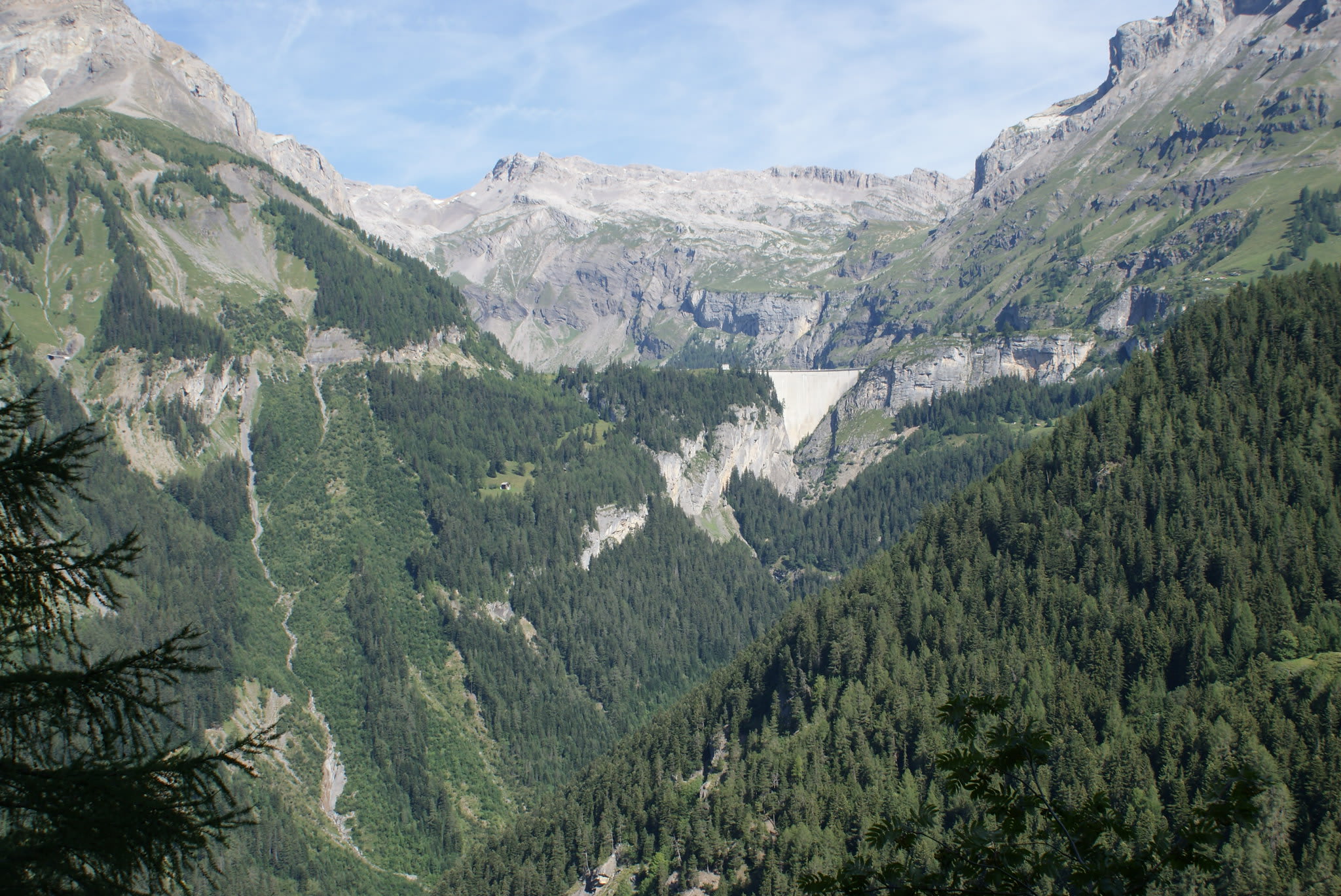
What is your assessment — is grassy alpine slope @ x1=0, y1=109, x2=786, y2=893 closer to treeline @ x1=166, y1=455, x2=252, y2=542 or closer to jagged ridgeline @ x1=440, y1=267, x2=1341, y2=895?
treeline @ x1=166, y1=455, x2=252, y2=542

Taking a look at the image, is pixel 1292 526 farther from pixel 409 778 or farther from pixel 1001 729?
pixel 409 778

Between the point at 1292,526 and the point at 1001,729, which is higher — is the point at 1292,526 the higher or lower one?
the lower one

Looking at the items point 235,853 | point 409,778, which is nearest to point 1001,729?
point 235,853

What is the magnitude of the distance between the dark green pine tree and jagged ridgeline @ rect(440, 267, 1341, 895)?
78.4 meters

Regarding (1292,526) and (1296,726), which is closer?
(1296,726)

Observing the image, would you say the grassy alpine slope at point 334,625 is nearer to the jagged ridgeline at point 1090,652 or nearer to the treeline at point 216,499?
the treeline at point 216,499

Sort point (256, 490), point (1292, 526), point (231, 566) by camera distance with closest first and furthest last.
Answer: point (1292, 526) → point (231, 566) → point (256, 490)

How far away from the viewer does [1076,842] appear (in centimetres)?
1420

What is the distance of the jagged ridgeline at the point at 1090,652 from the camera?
288ft

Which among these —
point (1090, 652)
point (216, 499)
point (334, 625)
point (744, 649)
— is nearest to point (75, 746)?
point (1090, 652)

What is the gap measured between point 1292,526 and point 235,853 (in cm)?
12934

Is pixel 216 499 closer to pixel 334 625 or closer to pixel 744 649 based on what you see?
pixel 334 625

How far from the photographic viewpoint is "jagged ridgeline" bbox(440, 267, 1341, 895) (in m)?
87.7

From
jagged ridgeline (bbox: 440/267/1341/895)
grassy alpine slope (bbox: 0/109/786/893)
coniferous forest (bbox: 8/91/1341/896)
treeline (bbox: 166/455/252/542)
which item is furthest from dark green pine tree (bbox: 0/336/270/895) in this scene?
treeline (bbox: 166/455/252/542)
